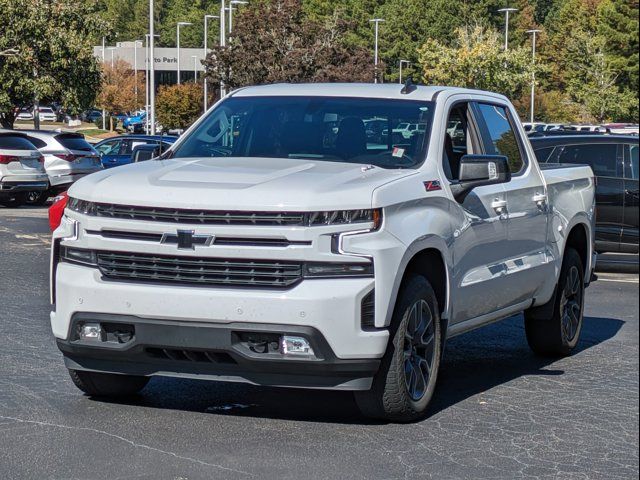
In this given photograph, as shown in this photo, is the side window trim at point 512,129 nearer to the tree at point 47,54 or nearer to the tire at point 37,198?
the tire at point 37,198

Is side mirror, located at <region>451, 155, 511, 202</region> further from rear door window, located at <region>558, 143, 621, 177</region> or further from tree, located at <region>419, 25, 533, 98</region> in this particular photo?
tree, located at <region>419, 25, 533, 98</region>

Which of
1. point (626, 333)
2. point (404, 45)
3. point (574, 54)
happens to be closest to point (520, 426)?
point (626, 333)

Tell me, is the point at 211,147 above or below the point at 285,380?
above

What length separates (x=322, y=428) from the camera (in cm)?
693

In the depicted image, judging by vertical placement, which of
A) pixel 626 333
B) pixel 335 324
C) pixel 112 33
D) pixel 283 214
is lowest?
pixel 626 333

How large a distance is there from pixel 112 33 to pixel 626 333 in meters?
34.4

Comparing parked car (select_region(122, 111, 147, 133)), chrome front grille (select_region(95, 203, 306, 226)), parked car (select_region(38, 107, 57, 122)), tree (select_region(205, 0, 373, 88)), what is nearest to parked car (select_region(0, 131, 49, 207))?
tree (select_region(205, 0, 373, 88))

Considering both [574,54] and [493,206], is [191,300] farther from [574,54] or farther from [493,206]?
[574,54]

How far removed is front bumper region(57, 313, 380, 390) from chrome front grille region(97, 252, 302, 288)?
0.23 meters

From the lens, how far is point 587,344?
1016 centimetres

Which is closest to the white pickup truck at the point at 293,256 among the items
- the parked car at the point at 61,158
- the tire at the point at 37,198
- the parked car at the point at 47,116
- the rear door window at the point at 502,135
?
the rear door window at the point at 502,135

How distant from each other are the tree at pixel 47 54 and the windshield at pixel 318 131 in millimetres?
33973

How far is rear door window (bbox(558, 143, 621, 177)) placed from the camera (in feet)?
53.5

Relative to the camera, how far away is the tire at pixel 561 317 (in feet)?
30.3
